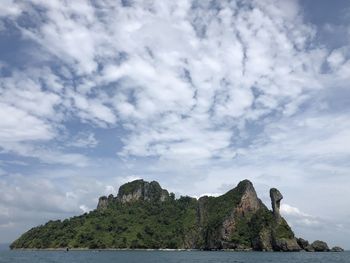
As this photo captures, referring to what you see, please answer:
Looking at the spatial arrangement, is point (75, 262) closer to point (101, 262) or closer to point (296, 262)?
point (101, 262)

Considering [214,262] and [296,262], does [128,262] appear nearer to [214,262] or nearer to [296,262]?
[214,262]

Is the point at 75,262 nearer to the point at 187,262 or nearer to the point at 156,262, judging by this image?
the point at 156,262

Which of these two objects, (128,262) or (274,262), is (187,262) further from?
(274,262)

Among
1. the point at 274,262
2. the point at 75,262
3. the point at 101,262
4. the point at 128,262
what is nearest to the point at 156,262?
the point at 128,262

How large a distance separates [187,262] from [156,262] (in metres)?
9.88

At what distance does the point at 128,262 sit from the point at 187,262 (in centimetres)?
1871

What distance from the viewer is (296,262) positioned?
468 feet

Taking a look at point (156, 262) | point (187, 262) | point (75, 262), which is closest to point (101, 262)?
point (75, 262)

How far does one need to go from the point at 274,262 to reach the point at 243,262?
414 inches

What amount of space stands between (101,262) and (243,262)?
45812 mm

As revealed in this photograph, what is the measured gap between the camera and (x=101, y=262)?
141000 mm

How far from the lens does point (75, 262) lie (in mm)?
143875

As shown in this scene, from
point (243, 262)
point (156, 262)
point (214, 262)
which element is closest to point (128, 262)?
point (156, 262)

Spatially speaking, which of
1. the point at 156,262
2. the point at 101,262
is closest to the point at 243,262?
the point at 156,262
